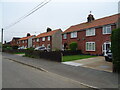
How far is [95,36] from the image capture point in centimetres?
2170

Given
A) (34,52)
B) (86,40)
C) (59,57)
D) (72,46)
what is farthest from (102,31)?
(34,52)

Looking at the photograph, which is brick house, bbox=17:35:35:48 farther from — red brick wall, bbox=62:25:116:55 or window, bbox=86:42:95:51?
window, bbox=86:42:95:51

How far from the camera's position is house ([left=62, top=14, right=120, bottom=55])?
64.2 feet

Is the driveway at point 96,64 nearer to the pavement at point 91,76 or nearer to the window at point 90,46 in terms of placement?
the pavement at point 91,76

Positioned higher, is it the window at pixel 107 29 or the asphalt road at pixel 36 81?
the window at pixel 107 29

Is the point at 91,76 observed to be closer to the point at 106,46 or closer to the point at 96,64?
the point at 96,64

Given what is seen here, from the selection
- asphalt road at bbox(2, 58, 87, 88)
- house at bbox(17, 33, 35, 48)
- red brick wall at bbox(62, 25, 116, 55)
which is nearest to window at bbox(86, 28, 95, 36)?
red brick wall at bbox(62, 25, 116, 55)

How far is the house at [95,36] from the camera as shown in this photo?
771 inches

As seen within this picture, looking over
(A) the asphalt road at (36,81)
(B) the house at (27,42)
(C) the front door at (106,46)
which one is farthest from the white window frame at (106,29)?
(B) the house at (27,42)

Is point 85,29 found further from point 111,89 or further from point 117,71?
point 111,89

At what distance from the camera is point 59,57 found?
14.7 meters

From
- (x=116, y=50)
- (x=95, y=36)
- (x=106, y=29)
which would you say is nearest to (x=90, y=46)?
(x=95, y=36)

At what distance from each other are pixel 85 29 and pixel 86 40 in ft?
7.24

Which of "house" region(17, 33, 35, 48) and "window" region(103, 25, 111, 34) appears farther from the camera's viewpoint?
"house" region(17, 33, 35, 48)
